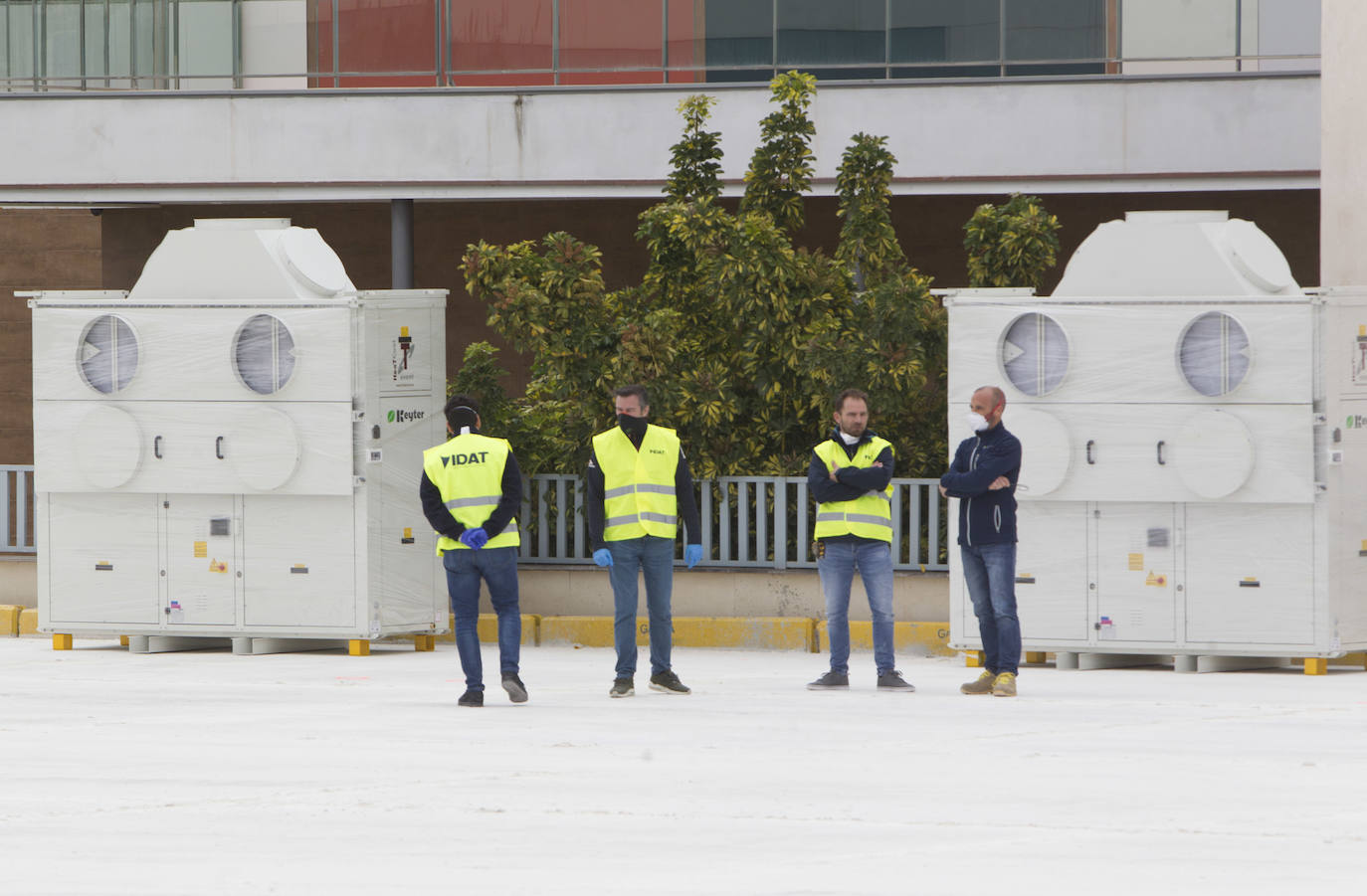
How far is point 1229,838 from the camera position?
736 cm

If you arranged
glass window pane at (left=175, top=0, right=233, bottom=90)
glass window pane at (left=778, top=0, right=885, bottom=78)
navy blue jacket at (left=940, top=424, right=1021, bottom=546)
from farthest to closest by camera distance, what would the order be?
glass window pane at (left=175, top=0, right=233, bottom=90) → glass window pane at (left=778, top=0, right=885, bottom=78) → navy blue jacket at (left=940, top=424, right=1021, bottom=546)

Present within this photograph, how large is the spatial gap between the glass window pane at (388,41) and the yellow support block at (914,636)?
25.3 feet

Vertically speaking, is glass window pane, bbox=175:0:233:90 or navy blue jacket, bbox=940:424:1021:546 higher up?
glass window pane, bbox=175:0:233:90

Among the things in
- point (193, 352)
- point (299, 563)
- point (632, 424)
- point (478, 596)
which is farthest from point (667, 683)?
point (193, 352)

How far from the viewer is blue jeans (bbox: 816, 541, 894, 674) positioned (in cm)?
1206

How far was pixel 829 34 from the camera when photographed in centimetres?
1892

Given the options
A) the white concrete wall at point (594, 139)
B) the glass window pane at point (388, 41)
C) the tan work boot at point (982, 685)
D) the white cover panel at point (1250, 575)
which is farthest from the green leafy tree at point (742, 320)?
the glass window pane at point (388, 41)

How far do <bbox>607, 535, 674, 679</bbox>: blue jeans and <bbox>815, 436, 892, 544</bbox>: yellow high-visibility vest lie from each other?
0.96 m

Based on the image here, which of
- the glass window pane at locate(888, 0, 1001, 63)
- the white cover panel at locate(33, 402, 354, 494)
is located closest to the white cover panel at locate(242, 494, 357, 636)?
the white cover panel at locate(33, 402, 354, 494)

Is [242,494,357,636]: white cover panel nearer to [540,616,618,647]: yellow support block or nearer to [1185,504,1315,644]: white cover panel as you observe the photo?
[540,616,618,647]: yellow support block

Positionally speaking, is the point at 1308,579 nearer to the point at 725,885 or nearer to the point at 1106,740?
the point at 1106,740

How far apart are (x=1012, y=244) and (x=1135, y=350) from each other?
202 centimetres

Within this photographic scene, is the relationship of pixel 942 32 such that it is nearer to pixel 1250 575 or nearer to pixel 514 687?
pixel 1250 575

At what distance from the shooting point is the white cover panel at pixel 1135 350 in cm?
1293
